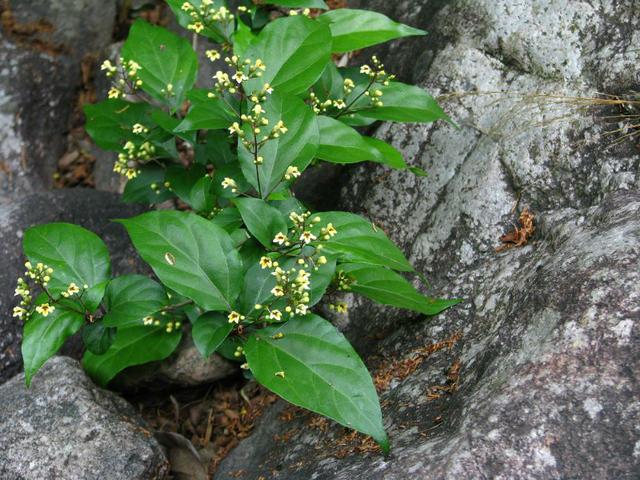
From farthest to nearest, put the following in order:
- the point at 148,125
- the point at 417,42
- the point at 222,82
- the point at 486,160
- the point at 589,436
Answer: the point at 417,42, the point at 148,125, the point at 486,160, the point at 222,82, the point at 589,436

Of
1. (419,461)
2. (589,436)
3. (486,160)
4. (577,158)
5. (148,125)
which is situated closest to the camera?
(589,436)

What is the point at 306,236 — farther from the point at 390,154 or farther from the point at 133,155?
the point at 133,155

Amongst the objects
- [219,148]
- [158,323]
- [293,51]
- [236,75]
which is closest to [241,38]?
[293,51]

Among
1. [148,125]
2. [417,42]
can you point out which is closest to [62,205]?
[148,125]

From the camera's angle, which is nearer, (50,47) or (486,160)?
(486,160)

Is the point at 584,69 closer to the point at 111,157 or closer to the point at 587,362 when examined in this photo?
the point at 587,362

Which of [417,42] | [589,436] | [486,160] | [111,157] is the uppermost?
[417,42]

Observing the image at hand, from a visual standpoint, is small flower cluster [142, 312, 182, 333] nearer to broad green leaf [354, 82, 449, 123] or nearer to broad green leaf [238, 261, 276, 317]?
broad green leaf [238, 261, 276, 317]
